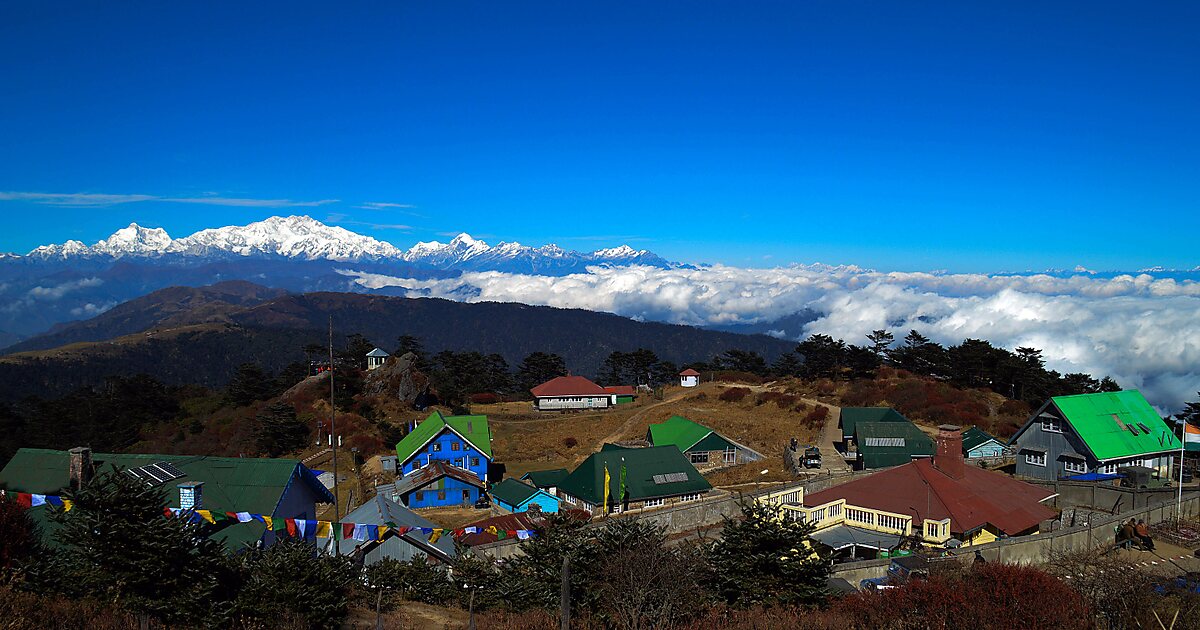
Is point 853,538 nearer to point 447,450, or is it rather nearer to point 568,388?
point 447,450

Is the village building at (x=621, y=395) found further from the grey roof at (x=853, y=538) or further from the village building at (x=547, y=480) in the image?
the grey roof at (x=853, y=538)

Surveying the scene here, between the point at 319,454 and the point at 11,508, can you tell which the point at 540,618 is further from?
the point at 319,454

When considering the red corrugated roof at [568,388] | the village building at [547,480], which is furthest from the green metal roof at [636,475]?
the red corrugated roof at [568,388]

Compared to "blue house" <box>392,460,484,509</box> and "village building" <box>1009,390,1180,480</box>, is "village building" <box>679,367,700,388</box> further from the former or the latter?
"village building" <box>1009,390,1180,480</box>

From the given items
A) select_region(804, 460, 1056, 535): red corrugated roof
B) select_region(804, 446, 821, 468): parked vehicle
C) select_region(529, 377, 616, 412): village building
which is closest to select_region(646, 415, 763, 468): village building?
select_region(804, 446, 821, 468): parked vehicle

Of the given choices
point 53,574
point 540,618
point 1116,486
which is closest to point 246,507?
point 53,574

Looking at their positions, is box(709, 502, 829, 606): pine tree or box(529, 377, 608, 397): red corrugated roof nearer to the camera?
box(709, 502, 829, 606): pine tree
